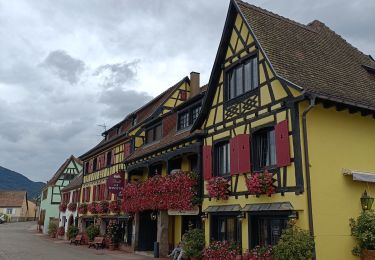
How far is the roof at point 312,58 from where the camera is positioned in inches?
488

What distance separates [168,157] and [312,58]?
8.32 metres

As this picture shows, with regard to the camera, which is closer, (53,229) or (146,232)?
(146,232)

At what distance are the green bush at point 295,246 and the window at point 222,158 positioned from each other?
4582mm

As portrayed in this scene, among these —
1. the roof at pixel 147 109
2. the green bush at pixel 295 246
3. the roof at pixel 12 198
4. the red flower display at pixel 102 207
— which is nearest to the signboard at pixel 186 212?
the green bush at pixel 295 246

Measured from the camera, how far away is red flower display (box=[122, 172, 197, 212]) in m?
16.3

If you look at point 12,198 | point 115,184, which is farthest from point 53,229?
point 12,198

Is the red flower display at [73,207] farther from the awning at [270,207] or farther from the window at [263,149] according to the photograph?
the window at [263,149]

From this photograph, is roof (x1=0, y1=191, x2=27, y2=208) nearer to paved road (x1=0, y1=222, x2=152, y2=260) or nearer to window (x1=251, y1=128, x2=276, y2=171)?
paved road (x1=0, y1=222, x2=152, y2=260)

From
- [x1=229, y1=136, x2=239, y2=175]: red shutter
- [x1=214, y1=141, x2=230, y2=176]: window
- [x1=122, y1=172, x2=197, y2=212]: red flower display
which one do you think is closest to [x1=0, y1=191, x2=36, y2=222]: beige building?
[x1=122, y1=172, x2=197, y2=212]: red flower display

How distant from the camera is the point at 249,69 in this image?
47.1ft

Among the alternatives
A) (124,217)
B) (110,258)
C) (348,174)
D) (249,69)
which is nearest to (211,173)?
(249,69)

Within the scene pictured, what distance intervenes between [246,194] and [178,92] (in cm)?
1423

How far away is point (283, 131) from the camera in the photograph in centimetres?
1179

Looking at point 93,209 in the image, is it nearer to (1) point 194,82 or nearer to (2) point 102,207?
(2) point 102,207
